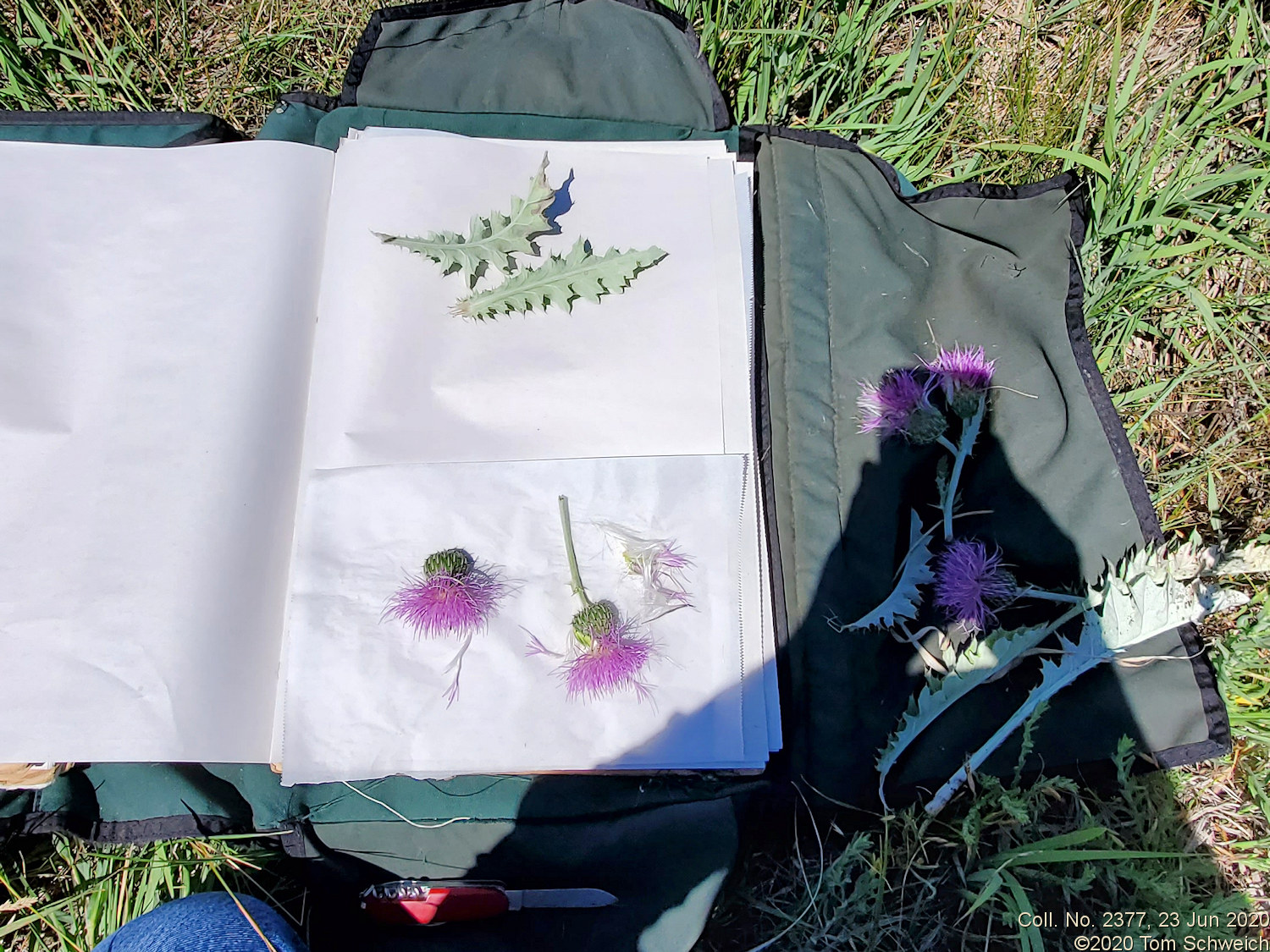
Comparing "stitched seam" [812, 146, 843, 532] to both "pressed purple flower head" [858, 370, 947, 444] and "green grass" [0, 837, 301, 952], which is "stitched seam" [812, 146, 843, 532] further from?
"green grass" [0, 837, 301, 952]

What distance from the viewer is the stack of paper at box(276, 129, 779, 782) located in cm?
95

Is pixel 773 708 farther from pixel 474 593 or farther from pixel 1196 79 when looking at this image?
pixel 1196 79

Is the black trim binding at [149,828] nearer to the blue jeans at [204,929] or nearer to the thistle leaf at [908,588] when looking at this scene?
the blue jeans at [204,929]

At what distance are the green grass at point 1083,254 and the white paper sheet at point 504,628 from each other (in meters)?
0.25

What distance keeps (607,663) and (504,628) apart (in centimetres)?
14

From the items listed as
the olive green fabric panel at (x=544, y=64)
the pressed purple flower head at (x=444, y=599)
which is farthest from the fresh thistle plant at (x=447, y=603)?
the olive green fabric panel at (x=544, y=64)

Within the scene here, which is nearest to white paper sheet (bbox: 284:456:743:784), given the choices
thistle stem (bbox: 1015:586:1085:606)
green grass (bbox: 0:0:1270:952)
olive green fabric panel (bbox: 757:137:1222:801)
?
olive green fabric panel (bbox: 757:137:1222:801)

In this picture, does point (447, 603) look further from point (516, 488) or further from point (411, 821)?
point (411, 821)

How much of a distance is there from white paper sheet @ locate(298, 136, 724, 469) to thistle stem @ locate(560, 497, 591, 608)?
0.24ft

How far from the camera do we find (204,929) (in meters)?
0.90

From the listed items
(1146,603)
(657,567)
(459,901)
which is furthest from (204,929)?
(1146,603)

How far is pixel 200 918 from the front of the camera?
91 centimetres

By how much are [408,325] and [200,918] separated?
745 mm

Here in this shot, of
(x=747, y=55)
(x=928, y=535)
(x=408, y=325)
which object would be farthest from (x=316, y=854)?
(x=747, y=55)
